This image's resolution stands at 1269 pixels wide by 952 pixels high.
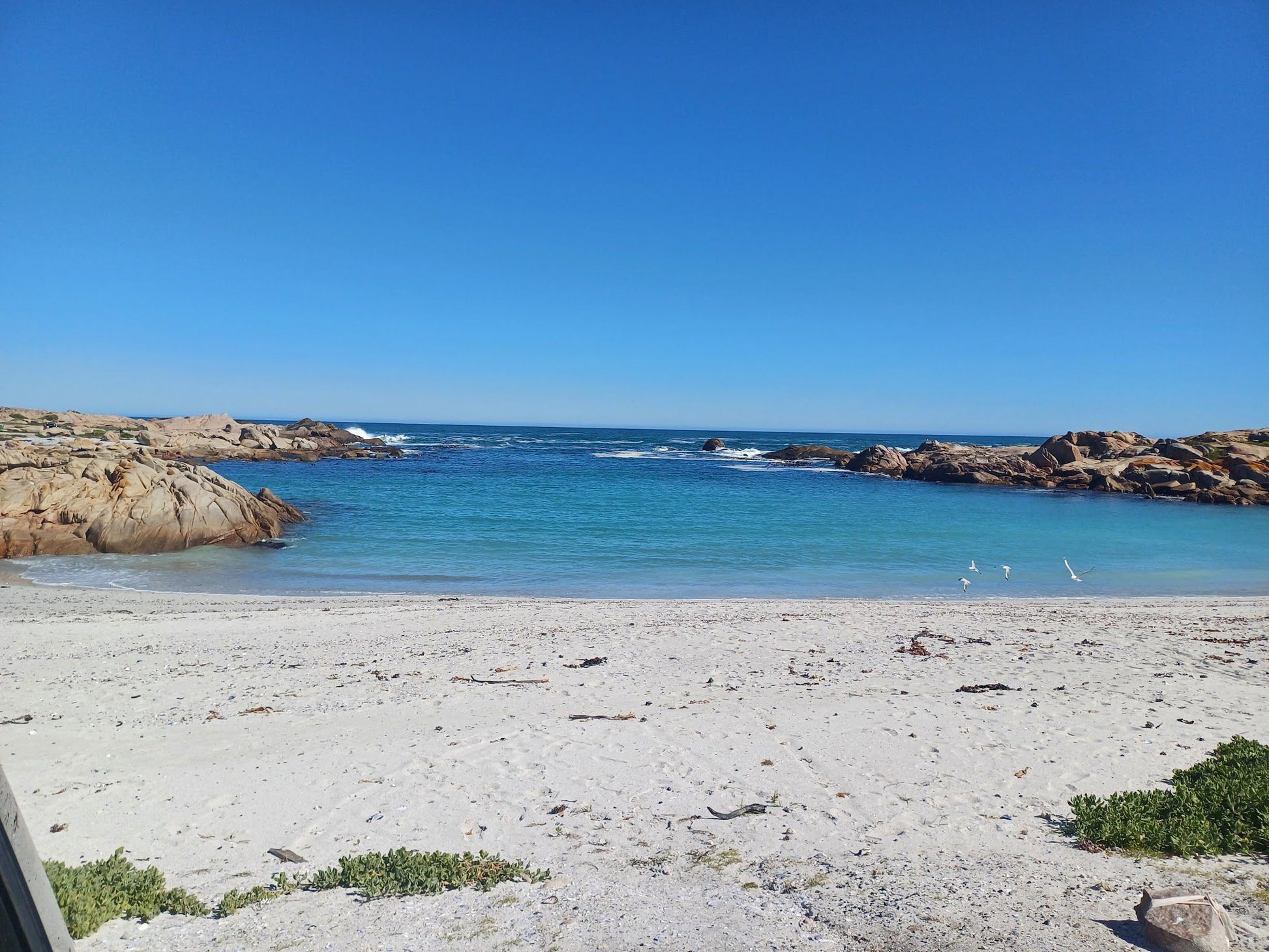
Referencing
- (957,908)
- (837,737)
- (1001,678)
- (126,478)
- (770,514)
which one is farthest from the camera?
(770,514)

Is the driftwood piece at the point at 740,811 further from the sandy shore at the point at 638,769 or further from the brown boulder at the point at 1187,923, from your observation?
the brown boulder at the point at 1187,923

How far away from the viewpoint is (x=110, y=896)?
4.46 m

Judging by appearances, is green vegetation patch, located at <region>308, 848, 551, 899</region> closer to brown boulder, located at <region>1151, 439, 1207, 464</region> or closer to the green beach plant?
the green beach plant

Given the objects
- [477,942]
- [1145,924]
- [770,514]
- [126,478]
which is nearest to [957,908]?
[1145,924]

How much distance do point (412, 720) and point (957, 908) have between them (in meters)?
5.92

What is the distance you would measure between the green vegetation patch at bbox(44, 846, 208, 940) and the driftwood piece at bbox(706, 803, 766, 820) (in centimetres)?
362

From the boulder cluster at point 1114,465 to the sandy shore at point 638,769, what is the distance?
45718 mm

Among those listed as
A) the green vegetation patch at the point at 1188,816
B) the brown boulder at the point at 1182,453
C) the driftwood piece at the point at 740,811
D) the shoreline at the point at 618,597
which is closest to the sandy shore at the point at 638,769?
the driftwood piece at the point at 740,811

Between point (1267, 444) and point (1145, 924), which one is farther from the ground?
point (1267, 444)

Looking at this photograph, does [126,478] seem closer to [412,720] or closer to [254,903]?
[412,720]

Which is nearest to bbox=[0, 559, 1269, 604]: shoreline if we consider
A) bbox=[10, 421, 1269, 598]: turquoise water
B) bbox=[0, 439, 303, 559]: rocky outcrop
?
bbox=[10, 421, 1269, 598]: turquoise water

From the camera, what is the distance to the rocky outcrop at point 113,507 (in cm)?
2253

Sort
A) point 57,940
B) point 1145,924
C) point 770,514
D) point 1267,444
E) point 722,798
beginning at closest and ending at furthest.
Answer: point 57,940
point 1145,924
point 722,798
point 770,514
point 1267,444

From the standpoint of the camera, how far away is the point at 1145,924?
404 centimetres
